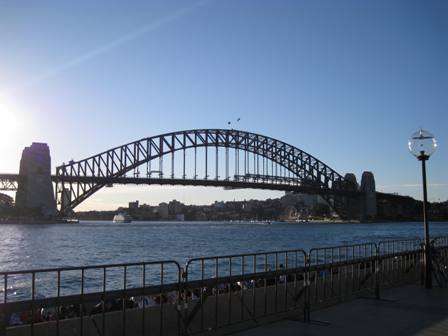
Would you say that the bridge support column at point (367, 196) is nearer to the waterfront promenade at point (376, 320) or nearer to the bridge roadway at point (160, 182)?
the bridge roadway at point (160, 182)

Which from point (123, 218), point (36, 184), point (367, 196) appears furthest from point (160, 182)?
point (123, 218)

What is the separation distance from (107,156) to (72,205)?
→ 2481 centimetres

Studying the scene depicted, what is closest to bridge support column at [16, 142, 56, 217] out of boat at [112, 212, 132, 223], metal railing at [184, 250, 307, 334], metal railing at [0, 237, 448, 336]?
boat at [112, 212, 132, 223]

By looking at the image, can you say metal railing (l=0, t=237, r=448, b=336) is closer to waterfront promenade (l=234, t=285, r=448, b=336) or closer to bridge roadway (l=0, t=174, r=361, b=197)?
waterfront promenade (l=234, t=285, r=448, b=336)

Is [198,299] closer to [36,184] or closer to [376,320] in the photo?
[376,320]

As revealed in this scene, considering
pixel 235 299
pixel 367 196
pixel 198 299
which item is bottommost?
pixel 235 299

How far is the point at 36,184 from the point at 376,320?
105305 millimetres

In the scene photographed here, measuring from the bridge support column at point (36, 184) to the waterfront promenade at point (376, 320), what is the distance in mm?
101533

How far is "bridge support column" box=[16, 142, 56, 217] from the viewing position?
344 ft

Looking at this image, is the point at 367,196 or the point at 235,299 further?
the point at 367,196

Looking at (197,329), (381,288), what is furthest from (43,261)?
(197,329)

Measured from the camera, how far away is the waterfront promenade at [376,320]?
7.62 metres

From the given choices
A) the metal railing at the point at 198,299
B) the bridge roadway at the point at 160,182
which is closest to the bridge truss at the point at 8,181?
the bridge roadway at the point at 160,182

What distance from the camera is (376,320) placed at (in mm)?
8391
